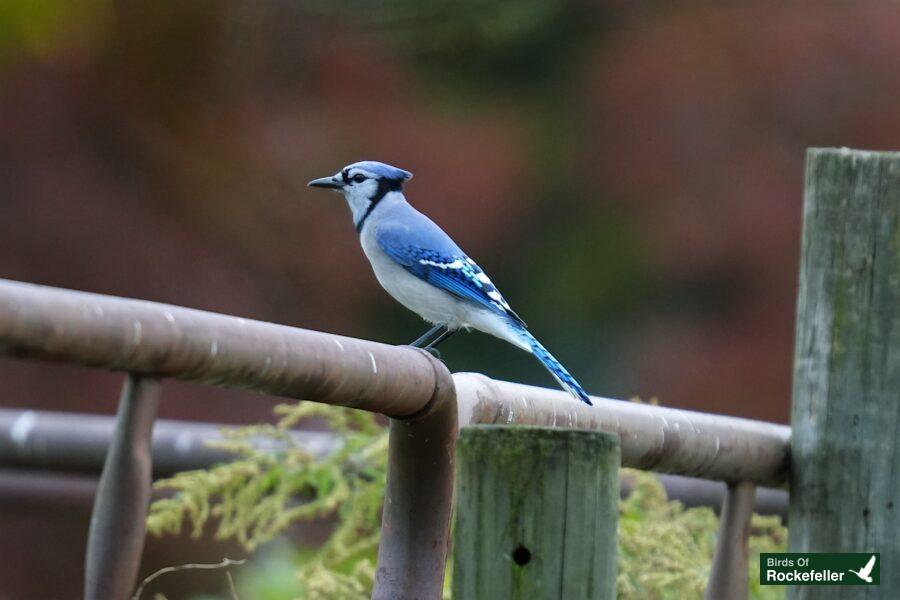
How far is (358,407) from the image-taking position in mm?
1425

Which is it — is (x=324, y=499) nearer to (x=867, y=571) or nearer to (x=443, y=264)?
(x=443, y=264)

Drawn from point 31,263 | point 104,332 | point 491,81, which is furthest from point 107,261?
point 104,332

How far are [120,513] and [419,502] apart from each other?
1.44ft

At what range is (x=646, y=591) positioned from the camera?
2.24 m

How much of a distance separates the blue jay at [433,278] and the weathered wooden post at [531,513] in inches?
57.2

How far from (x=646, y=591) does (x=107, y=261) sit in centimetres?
299

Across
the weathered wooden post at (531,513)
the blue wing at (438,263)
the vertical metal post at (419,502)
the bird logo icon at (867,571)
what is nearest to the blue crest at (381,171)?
the blue wing at (438,263)

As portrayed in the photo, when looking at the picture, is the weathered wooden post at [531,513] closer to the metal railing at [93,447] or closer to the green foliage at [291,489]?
the green foliage at [291,489]

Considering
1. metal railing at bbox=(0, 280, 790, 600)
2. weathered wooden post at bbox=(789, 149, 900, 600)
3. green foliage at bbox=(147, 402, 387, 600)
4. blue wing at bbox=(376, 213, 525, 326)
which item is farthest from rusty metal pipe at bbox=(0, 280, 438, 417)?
blue wing at bbox=(376, 213, 525, 326)

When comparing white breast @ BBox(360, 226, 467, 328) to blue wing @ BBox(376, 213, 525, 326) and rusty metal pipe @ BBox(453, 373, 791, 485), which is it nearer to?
blue wing @ BBox(376, 213, 525, 326)

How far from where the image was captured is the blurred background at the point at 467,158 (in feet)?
16.1

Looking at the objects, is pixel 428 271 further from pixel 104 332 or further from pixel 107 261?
pixel 107 261

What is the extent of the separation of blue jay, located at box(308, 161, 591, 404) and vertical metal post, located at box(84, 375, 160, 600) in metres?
1.55

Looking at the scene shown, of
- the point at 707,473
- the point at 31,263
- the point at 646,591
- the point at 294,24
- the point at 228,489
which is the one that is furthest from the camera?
the point at 294,24
